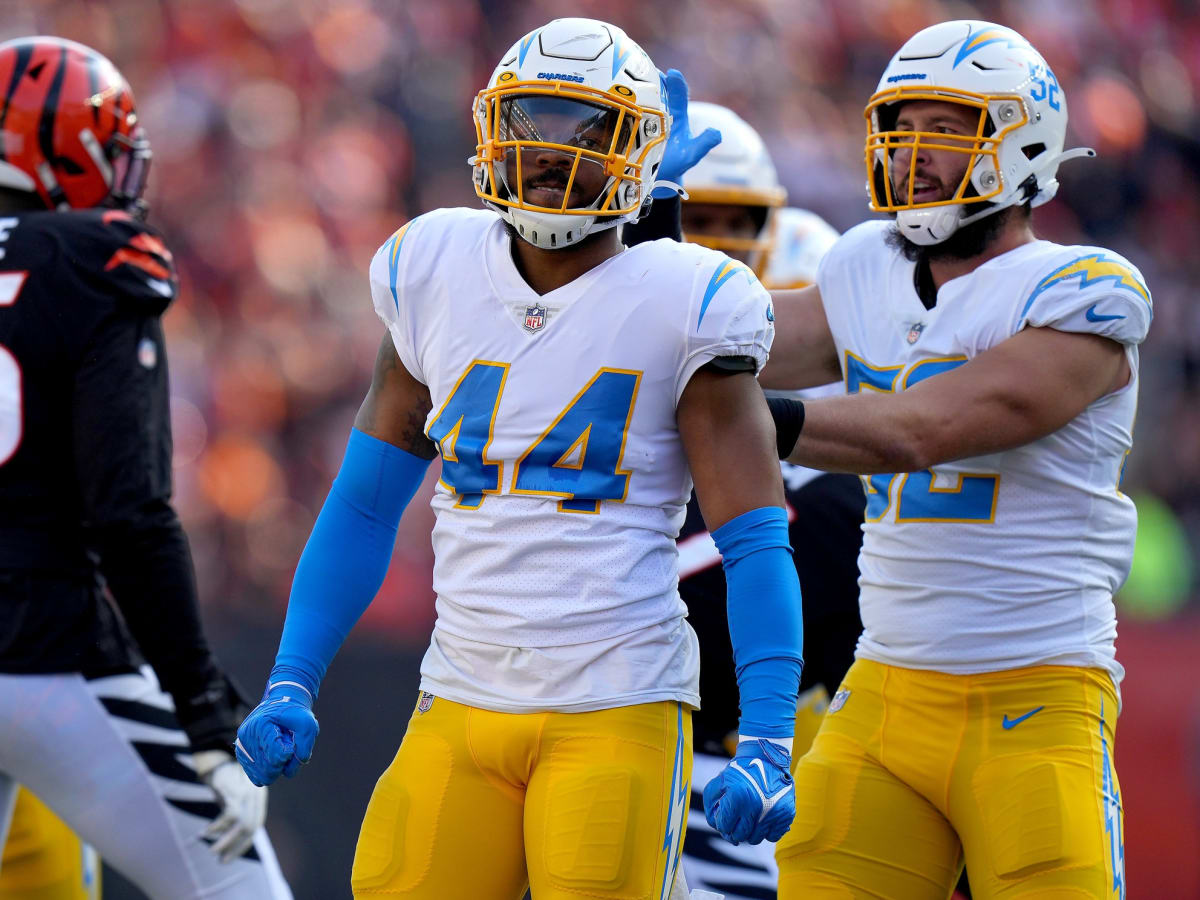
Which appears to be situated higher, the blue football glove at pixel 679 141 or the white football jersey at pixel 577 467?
the blue football glove at pixel 679 141

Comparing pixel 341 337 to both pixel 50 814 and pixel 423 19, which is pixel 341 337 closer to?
pixel 423 19

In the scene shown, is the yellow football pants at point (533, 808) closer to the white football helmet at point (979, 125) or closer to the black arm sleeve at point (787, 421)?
the black arm sleeve at point (787, 421)

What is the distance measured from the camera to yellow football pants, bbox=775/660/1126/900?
8.89 ft

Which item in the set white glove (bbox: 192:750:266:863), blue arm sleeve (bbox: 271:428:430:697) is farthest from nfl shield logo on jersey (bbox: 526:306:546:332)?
white glove (bbox: 192:750:266:863)

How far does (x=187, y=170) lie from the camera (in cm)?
907

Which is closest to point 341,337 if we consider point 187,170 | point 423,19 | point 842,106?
point 187,170

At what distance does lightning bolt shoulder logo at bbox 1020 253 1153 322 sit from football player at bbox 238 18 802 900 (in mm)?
717

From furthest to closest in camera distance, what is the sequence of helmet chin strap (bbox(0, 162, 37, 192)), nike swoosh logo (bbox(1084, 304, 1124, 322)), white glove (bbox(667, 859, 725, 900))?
helmet chin strap (bbox(0, 162, 37, 192))
nike swoosh logo (bbox(1084, 304, 1124, 322))
white glove (bbox(667, 859, 725, 900))

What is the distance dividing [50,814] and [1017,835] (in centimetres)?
205

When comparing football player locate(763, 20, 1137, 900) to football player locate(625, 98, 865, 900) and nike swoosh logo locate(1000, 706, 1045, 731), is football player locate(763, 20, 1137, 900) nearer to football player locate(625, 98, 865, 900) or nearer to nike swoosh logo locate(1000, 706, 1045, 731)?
nike swoosh logo locate(1000, 706, 1045, 731)

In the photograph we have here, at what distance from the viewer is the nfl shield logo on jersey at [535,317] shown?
8.04ft

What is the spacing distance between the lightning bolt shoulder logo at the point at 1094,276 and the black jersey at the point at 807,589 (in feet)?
3.39

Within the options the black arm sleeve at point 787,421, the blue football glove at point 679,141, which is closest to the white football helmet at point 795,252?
the blue football glove at point 679,141

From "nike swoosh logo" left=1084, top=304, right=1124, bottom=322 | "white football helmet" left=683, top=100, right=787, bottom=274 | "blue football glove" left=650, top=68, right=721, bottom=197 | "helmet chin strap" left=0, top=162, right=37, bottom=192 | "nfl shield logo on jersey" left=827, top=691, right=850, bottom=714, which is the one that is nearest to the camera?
"nike swoosh logo" left=1084, top=304, right=1124, bottom=322
